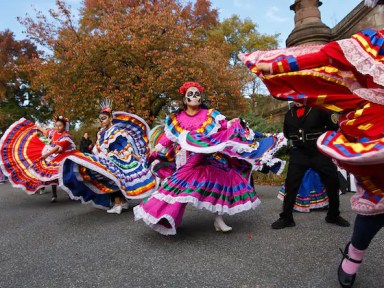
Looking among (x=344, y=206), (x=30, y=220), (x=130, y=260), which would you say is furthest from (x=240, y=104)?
→ (x=130, y=260)

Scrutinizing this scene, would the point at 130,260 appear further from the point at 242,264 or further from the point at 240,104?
the point at 240,104

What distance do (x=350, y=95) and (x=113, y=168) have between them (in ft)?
11.9

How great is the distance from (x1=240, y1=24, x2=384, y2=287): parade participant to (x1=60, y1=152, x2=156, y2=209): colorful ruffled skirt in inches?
120

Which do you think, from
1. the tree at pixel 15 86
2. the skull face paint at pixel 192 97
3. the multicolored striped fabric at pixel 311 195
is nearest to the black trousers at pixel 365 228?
the skull face paint at pixel 192 97

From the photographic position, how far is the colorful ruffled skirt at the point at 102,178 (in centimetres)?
454

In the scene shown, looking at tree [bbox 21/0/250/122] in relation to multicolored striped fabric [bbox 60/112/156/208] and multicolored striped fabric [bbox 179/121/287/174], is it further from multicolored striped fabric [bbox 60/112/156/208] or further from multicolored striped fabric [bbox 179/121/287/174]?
multicolored striped fabric [bbox 179/121/287/174]

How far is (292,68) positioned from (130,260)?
6.92ft

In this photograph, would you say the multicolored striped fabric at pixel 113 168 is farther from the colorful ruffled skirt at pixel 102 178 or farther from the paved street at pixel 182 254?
the paved street at pixel 182 254

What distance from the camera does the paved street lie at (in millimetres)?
2553

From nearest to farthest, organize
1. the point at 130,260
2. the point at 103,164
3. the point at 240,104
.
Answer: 1. the point at 130,260
2. the point at 103,164
3. the point at 240,104

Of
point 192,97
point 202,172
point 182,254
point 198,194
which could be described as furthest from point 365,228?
point 192,97

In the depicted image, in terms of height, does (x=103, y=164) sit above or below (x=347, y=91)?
below

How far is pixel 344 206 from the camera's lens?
5008mm

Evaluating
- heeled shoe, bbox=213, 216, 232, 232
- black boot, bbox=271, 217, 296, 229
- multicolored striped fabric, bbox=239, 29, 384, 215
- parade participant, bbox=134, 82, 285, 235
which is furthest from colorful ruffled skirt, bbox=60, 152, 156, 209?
multicolored striped fabric, bbox=239, 29, 384, 215
